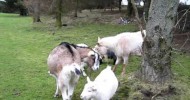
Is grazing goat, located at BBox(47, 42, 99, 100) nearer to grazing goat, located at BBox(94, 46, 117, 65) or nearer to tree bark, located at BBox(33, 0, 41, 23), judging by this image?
grazing goat, located at BBox(94, 46, 117, 65)

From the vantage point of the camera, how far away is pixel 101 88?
625 cm

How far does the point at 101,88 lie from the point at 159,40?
5.01ft

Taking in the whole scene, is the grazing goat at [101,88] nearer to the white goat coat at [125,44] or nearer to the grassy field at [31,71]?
the grassy field at [31,71]

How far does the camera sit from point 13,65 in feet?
37.6

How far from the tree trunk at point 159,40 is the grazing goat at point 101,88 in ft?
2.65

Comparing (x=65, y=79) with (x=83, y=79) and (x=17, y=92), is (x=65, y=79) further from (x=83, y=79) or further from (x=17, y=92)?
(x=83, y=79)

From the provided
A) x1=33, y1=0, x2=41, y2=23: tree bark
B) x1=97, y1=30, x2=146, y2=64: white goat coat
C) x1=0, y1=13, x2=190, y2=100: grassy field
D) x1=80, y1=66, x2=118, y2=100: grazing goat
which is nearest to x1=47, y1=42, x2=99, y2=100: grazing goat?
x1=80, y1=66, x2=118, y2=100: grazing goat

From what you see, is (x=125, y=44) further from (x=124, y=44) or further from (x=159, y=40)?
(x=159, y=40)

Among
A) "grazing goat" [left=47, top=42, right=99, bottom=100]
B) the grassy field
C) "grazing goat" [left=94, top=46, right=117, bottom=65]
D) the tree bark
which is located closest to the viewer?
"grazing goat" [left=47, top=42, right=99, bottom=100]

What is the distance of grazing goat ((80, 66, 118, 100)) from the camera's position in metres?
5.91

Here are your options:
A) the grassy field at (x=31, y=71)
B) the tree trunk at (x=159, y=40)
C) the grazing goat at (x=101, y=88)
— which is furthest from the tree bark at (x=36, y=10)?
the tree trunk at (x=159, y=40)

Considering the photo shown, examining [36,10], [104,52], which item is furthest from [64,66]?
[36,10]

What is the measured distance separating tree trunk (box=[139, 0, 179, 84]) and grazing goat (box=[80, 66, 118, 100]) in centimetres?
81

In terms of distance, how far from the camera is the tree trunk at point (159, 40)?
22.2ft
